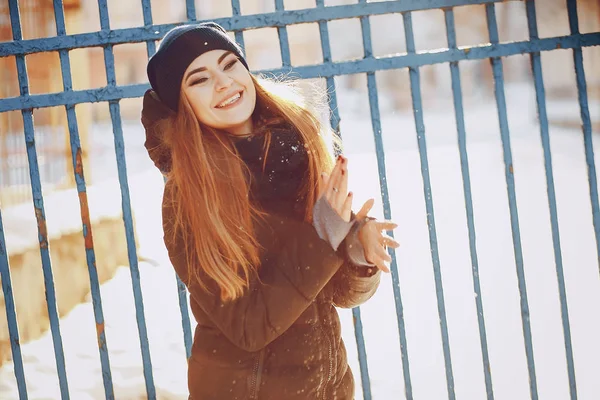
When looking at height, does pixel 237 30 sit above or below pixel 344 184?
above

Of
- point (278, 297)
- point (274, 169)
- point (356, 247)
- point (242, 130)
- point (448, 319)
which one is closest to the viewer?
point (278, 297)

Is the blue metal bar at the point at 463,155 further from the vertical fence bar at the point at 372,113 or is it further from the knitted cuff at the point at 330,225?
the knitted cuff at the point at 330,225

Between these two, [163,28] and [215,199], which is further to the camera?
[163,28]

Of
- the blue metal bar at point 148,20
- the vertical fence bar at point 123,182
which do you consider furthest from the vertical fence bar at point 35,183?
the blue metal bar at point 148,20

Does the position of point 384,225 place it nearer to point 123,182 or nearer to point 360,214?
point 360,214

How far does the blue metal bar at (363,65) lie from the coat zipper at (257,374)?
1232 mm

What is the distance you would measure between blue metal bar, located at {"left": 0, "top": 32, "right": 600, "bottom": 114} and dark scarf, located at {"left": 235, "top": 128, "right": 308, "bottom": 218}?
0.79 m

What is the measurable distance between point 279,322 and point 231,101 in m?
0.66

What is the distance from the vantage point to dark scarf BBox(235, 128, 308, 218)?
5.54 feet

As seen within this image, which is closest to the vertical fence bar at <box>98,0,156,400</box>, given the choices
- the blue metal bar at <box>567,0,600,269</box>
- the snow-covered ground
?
the snow-covered ground

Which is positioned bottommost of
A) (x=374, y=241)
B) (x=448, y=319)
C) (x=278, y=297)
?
(x=448, y=319)

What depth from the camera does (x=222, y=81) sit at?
1701 mm

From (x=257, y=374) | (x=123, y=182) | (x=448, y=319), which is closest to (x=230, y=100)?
(x=257, y=374)

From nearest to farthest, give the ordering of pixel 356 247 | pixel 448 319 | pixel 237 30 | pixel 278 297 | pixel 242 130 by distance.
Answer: pixel 278 297 → pixel 356 247 → pixel 242 130 → pixel 237 30 → pixel 448 319
